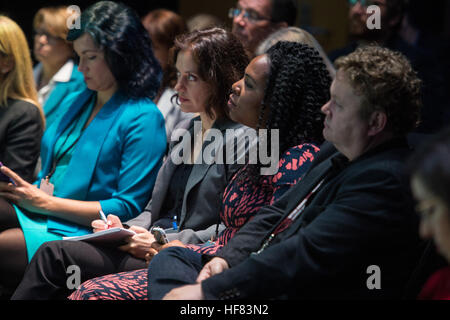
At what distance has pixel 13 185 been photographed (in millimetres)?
2791

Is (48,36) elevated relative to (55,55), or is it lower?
elevated

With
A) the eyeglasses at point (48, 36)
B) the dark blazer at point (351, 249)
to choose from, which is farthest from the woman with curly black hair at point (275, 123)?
the eyeglasses at point (48, 36)

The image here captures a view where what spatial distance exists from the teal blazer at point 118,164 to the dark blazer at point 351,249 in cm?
112

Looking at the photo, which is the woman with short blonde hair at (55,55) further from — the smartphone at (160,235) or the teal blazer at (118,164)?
the smartphone at (160,235)

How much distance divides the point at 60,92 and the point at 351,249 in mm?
2670

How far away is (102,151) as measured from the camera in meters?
2.78

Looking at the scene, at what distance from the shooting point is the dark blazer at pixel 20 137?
9.99ft

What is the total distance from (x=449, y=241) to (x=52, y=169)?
2.11 meters

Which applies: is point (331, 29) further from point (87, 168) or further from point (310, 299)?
point (310, 299)

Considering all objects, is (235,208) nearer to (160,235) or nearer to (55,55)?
(160,235)

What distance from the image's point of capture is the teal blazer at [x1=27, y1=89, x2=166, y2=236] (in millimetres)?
2742

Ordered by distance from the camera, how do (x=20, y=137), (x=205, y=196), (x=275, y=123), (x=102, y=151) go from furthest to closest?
(x=20, y=137), (x=102, y=151), (x=205, y=196), (x=275, y=123)

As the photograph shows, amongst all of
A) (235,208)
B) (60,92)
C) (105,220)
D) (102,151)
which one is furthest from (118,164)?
(60,92)
